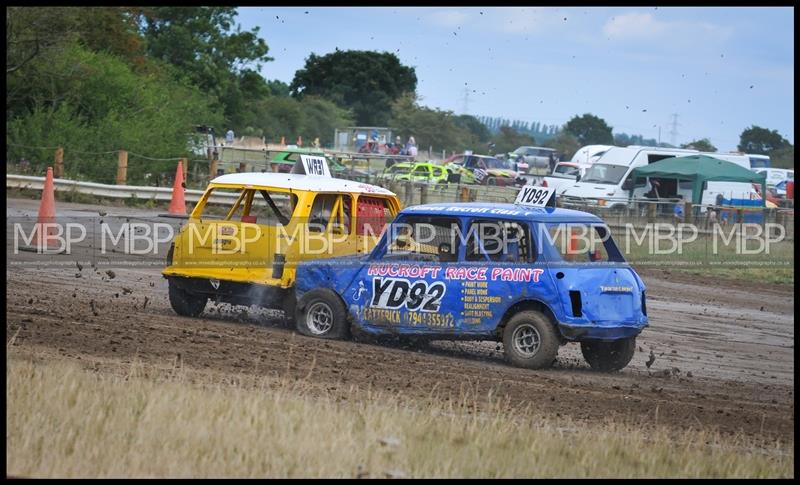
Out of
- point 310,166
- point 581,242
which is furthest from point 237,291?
point 581,242

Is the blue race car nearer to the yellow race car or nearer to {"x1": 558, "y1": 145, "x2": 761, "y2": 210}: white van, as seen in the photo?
the yellow race car

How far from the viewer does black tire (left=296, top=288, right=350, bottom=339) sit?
482 inches

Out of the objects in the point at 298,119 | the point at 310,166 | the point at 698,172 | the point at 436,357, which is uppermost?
the point at 298,119

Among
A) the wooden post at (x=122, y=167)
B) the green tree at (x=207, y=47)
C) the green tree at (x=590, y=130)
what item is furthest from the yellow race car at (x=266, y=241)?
the green tree at (x=590, y=130)

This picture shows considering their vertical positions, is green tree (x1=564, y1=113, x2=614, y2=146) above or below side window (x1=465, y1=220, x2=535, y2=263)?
above

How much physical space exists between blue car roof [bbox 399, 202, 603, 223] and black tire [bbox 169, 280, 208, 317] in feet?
9.79

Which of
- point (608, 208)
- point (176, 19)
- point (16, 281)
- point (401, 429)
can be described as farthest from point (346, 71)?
point (401, 429)

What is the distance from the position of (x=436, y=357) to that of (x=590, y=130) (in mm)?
84978

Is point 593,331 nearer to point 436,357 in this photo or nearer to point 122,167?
point 436,357

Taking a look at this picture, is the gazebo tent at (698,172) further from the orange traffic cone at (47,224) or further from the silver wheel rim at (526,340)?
the silver wheel rim at (526,340)

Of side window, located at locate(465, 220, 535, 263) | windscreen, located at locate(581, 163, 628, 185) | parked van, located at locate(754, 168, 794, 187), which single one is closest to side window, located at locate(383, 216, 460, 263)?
side window, located at locate(465, 220, 535, 263)

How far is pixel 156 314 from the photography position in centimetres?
1346

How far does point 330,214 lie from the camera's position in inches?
526

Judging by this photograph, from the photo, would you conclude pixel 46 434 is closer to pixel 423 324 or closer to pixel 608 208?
pixel 423 324
